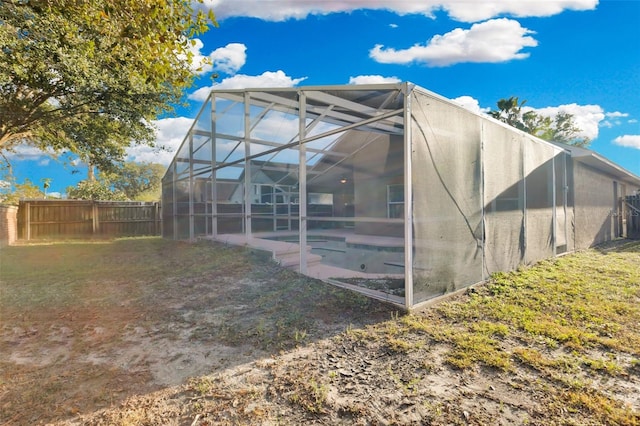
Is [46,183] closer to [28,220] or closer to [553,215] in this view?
[28,220]

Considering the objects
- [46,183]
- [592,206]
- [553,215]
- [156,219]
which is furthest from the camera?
[46,183]

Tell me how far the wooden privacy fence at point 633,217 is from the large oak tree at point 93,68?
14.9 meters

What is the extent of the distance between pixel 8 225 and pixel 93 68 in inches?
309

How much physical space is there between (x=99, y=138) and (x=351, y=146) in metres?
7.96

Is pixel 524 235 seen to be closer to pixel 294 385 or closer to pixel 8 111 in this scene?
pixel 294 385

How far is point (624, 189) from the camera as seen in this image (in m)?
11.6

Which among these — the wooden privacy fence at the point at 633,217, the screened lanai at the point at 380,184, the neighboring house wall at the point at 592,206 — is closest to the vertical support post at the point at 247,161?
the screened lanai at the point at 380,184

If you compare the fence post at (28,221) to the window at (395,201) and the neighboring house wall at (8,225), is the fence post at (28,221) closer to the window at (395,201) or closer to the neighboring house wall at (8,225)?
the neighboring house wall at (8,225)

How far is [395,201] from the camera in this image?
952 cm

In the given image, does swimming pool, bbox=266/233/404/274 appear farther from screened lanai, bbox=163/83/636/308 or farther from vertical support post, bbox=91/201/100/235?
vertical support post, bbox=91/201/100/235

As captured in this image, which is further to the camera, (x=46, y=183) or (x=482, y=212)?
(x=46, y=183)

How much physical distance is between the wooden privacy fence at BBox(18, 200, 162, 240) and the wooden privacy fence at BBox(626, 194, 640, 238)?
19212mm

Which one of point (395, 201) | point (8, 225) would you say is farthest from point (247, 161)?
point (8, 225)

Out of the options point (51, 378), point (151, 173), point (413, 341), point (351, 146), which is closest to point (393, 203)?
point (351, 146)
